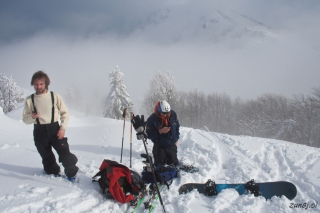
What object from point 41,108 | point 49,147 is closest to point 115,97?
point 49,147

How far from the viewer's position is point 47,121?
3389 mm

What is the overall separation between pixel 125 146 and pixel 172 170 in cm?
305

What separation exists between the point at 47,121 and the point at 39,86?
2.24ft

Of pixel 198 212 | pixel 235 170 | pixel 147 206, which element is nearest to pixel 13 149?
pixel 147 206

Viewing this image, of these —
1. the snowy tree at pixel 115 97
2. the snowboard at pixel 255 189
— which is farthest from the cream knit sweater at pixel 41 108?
the snowy tree at pixel 115 97

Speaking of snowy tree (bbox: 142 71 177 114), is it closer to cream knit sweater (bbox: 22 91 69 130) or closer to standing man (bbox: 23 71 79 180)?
standing man (bbox: 23 71 79 180)

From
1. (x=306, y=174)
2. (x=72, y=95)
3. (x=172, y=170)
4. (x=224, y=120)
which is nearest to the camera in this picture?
(x=172, y=170)

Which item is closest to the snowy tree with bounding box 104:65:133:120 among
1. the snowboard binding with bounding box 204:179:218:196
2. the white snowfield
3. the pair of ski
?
the white snowfield

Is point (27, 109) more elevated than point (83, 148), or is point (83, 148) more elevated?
point (27, 109)

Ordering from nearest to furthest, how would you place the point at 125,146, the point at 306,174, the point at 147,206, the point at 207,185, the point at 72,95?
the point at 147,206
the point at 207,185
the point at 306,174
the point at 125,146
the point at 72,95

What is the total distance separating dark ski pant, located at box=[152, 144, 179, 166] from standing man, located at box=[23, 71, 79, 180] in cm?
227

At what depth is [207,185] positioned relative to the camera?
363 cm

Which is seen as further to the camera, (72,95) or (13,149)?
(72,95)

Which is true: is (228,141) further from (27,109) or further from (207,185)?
(27,109)
